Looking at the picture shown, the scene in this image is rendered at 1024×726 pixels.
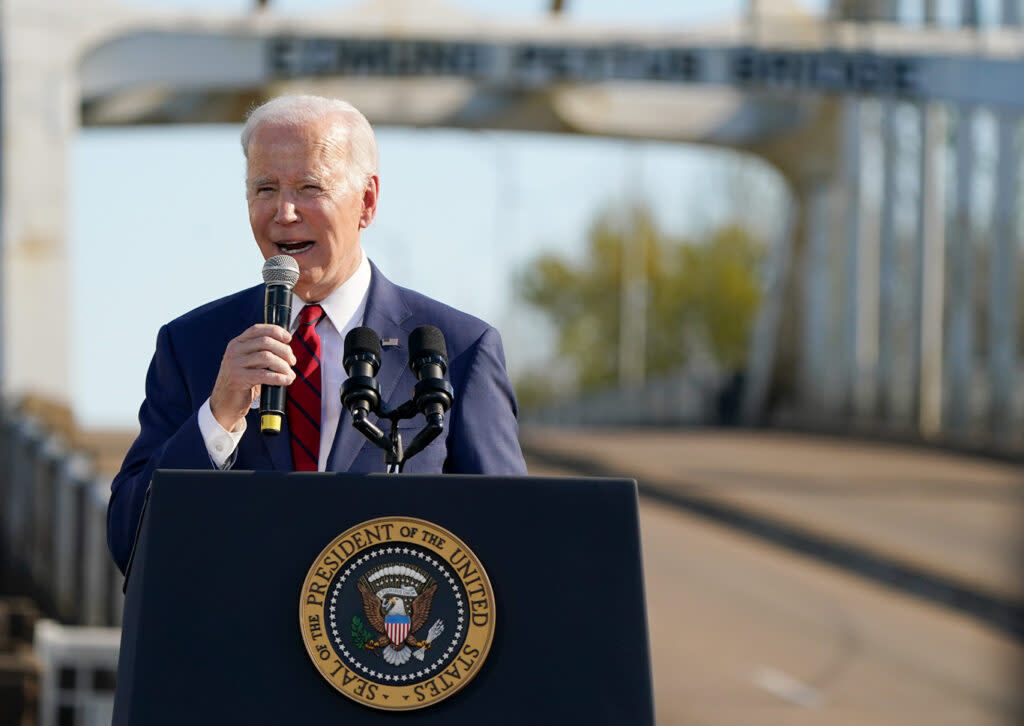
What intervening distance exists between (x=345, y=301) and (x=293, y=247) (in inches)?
6.7

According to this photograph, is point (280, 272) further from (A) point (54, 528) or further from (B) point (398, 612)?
(A) point (54, 528)

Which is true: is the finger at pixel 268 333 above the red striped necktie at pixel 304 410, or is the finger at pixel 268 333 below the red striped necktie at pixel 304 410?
above

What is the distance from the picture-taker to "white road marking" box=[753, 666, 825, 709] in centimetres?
1332

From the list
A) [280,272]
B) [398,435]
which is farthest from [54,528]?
[398,435]

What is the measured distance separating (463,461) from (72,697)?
6.35 m

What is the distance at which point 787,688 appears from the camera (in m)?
13.8

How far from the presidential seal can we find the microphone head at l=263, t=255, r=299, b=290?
0.51 m

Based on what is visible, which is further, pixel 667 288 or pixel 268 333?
pixel 667 288

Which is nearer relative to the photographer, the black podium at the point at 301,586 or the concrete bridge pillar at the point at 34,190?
the black podium at the point at 301,586

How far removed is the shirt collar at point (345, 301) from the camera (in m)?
3.54

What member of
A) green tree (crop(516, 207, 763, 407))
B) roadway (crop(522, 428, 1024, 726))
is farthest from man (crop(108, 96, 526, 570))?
green tree (crop(516, 207, 763, 407))

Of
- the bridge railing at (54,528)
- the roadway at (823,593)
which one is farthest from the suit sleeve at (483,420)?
the bridge railing at (54,528)

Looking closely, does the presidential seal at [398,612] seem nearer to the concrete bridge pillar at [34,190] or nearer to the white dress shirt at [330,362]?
the white dress shirt at [330,362]

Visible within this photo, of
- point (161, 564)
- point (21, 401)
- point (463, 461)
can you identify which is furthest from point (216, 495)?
point (21, 401)
